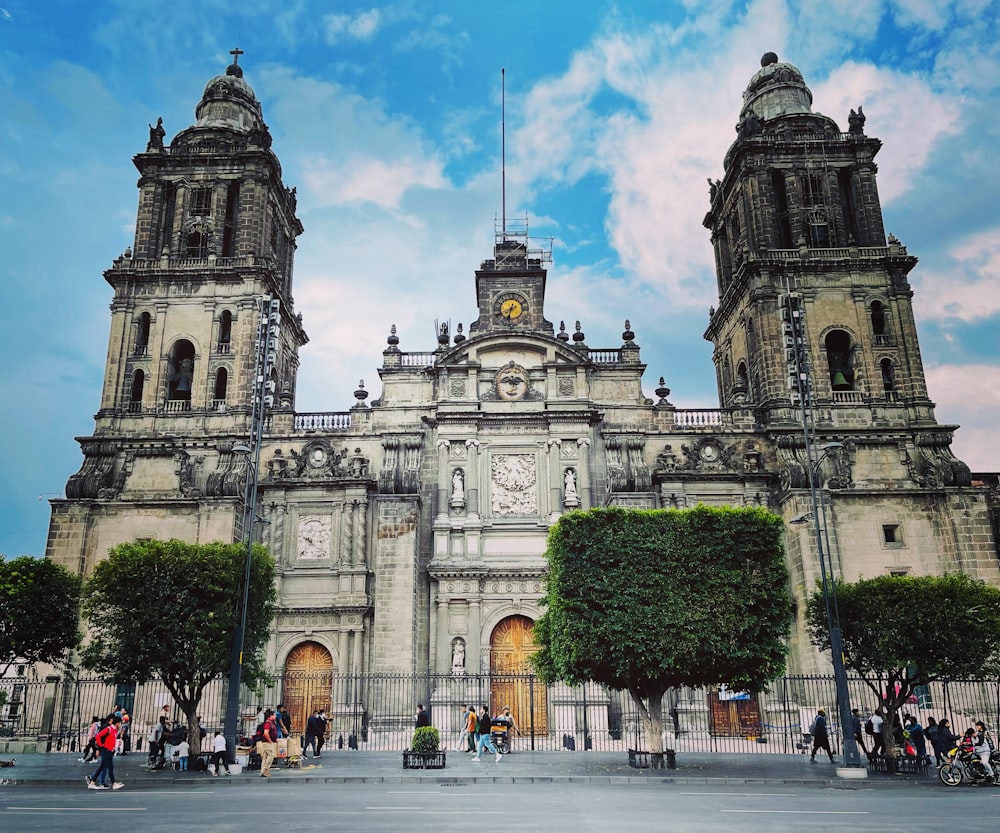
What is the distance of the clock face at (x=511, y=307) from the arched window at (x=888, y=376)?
15.5 m

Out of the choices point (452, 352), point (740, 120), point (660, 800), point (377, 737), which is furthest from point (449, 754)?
point (740, 120)

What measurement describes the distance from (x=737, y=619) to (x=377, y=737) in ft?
48.5

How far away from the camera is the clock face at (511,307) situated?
3816cm

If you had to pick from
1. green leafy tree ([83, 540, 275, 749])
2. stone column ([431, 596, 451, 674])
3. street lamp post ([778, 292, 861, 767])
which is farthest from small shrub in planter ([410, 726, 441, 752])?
stone column ([431, 596, 451, 674])

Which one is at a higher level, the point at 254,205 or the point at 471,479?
the point at 254,205

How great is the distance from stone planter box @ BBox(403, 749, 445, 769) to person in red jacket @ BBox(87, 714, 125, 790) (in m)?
Answer: 6.27

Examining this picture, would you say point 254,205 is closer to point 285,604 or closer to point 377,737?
point 285,604

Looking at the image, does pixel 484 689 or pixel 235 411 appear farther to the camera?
pixel 235 411

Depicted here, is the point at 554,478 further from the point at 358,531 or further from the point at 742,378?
the point at 742,378

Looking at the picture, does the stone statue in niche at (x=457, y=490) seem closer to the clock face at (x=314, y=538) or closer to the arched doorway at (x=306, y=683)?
the clock face at (x=314, y=538)

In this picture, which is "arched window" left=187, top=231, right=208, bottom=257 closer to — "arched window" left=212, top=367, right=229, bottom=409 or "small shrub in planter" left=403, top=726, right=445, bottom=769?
"arched window" left=212, top=367, right=229, bottom=409

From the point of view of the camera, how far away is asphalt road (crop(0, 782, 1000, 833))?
11391mm

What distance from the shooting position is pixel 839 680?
2045 cm

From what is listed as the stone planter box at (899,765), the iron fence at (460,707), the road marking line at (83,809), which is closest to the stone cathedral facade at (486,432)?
the iron fence at (460,707)
